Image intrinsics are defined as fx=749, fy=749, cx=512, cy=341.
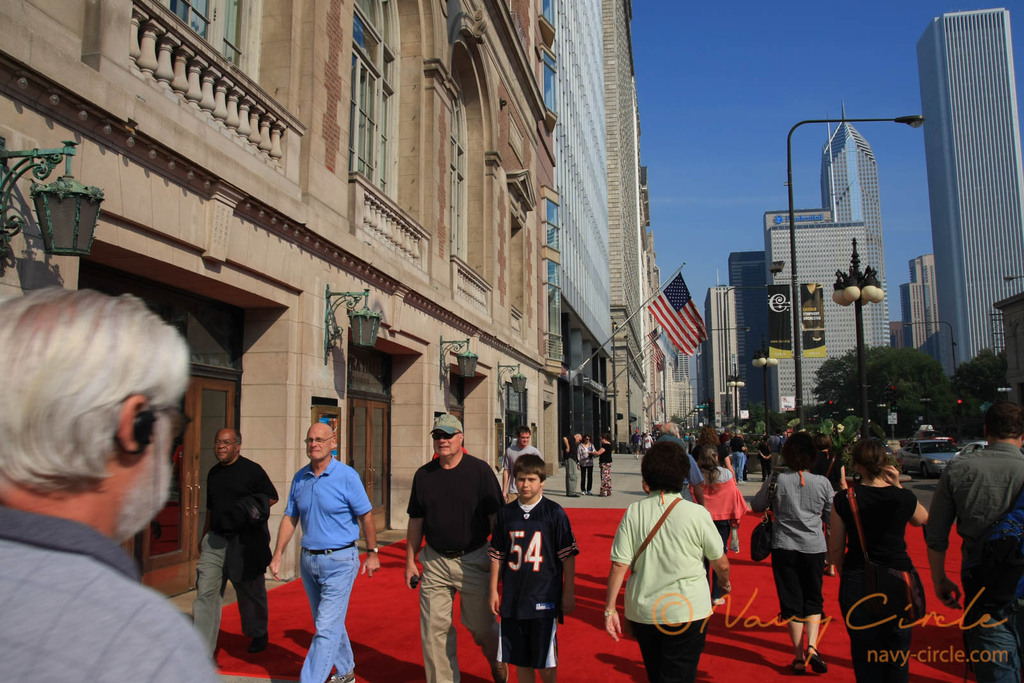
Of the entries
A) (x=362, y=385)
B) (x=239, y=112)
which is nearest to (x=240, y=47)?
(x=239, y=112)

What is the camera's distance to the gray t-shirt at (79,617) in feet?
3.29

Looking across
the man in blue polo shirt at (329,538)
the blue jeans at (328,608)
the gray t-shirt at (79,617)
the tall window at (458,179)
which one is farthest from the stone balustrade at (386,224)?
the gray t-shirt at (79,617)

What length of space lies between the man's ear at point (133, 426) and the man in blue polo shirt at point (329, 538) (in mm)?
4621

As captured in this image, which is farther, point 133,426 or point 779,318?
point 779,318

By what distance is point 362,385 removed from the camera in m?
13.6

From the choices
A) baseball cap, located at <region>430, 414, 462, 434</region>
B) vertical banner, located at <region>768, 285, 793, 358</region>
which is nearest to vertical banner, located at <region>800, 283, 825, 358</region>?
vertical banner, located at <region>768, 285, 793, 358</region>

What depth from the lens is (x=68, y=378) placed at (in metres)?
1.17

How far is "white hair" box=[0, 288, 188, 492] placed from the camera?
45.6 inches

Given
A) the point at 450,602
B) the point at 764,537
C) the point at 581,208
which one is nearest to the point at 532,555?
the point at 450,602

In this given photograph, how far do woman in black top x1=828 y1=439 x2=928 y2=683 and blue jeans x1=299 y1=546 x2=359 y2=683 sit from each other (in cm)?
355

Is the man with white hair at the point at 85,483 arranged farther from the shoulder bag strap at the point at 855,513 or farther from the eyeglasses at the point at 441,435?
the shoulder bag strap at the point at 855,513

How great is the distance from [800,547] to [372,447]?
9257mm

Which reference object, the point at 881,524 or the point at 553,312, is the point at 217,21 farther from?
the point at 553,312

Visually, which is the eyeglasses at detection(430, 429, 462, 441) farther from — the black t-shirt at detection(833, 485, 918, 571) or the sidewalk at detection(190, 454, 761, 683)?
the black t-shirt at detection(833, 485, 918, 571)
